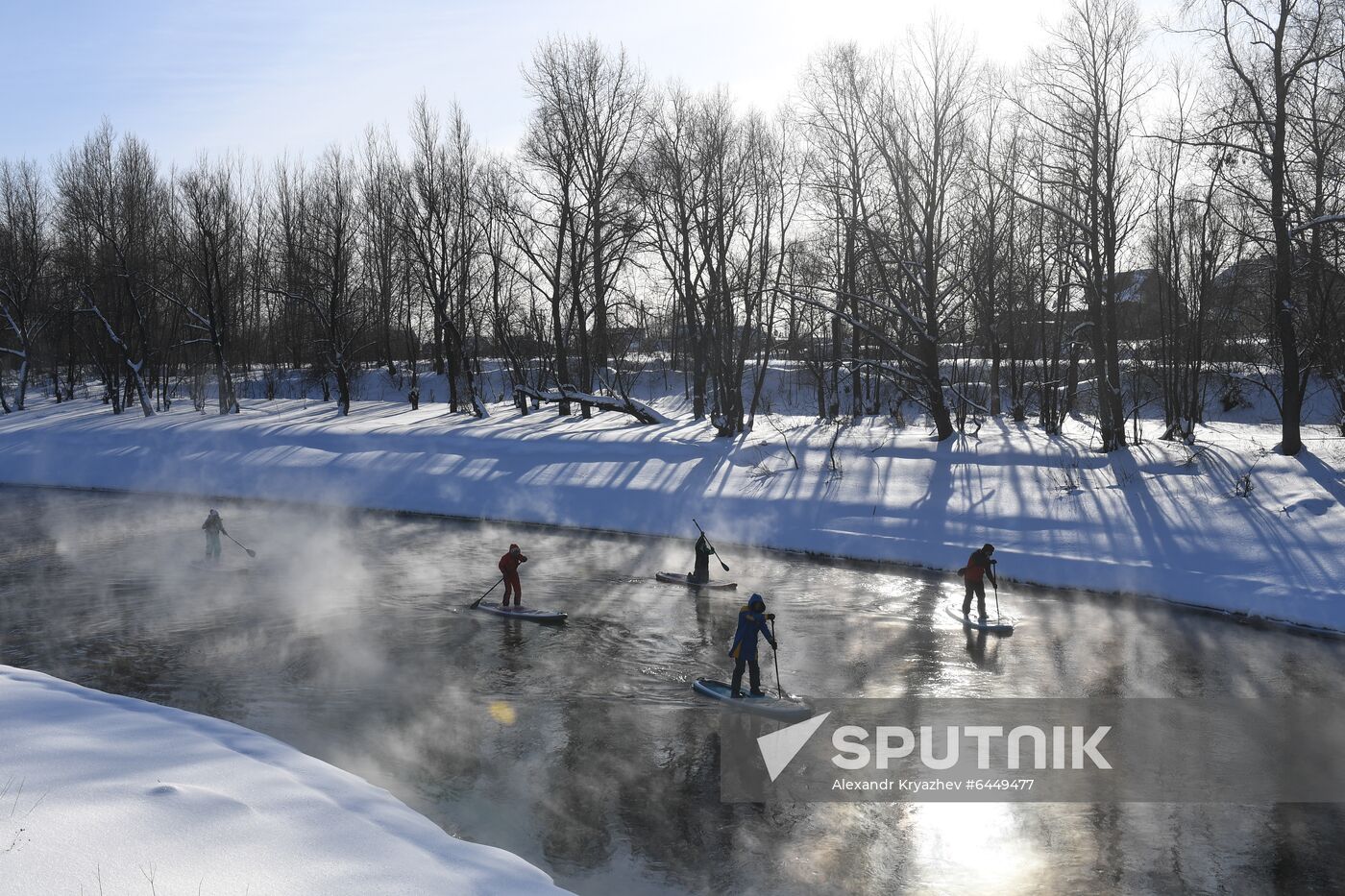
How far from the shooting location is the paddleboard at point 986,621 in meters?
16.8

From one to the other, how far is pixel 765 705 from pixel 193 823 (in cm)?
748

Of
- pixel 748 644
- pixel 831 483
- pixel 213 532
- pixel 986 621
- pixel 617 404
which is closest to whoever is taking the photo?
pixel 748 644

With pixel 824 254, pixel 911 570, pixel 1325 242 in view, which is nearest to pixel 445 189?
pixel 824 254

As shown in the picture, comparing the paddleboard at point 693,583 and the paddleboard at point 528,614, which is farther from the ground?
the paddleboard at point 528,614

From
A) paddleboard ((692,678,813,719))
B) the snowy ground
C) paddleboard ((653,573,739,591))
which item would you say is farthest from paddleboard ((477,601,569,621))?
the snowy ground

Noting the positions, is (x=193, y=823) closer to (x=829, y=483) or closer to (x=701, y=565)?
(x=701, y=565)

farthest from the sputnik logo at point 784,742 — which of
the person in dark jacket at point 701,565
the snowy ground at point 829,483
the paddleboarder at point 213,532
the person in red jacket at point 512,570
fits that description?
the paddleboarder at point 213,532

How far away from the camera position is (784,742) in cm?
1170

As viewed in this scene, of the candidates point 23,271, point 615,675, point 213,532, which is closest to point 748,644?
point 615,675

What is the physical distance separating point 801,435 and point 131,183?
153ft

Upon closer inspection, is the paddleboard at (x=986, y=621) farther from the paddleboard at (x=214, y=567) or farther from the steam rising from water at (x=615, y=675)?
the paddleboard at (x=214, y=567)

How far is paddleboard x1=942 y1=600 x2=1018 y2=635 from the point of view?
16766mm

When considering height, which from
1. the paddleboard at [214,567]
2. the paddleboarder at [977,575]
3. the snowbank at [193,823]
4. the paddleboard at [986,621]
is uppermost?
the snowbank at [193,823]

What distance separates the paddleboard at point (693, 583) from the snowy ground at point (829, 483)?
4.71 metres
